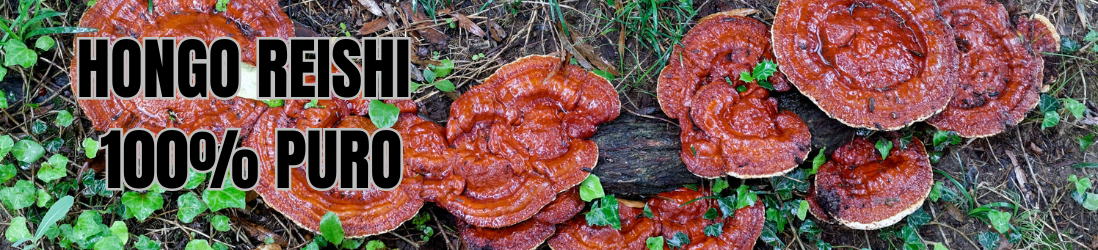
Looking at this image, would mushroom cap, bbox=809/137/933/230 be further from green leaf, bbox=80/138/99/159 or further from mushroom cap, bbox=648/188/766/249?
green leaf, bbox=80/138/99/159

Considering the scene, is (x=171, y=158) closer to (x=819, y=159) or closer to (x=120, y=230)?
(x=120, y=230)

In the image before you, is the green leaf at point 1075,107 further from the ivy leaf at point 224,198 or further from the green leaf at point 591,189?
the ivy leaf at point 224,198

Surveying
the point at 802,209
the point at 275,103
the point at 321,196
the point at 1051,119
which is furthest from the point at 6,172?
the point at 1051,119

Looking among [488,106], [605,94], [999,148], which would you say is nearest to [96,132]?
[488,106]

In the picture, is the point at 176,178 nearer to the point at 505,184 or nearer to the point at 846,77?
the point at 505,184

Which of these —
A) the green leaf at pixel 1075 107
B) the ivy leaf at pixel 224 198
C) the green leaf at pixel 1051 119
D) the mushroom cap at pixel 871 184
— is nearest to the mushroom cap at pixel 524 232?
the ivy leaf at pixel 224 198

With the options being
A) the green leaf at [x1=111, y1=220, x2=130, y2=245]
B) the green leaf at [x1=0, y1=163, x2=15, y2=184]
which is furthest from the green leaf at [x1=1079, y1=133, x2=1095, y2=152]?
the green leaf at [x1=0, y1=163, x2=15, y2=184]
